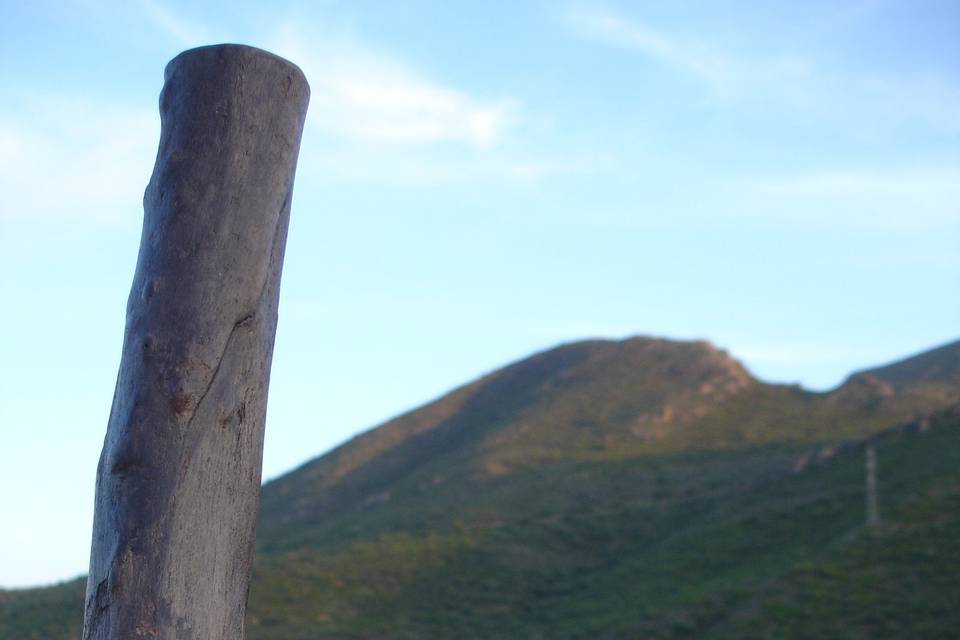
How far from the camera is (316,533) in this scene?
41469 millimetres

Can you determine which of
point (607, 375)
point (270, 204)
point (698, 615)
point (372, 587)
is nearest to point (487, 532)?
point (372, 587)

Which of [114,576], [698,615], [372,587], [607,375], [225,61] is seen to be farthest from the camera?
[607,375]

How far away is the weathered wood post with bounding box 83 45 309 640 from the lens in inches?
91.3

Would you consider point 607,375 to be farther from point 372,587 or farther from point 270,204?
point 270,204

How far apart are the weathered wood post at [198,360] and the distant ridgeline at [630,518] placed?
17.8 metres

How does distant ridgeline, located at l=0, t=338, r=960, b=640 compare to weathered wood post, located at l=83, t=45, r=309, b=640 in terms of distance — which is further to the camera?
distant ridgeline, located at l=0, t=338, r=960, b=640

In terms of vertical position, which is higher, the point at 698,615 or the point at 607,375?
the point at 607,375

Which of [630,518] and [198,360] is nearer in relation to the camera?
[198,360]

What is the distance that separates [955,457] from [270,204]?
29.6 m

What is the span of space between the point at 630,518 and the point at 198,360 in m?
33.4

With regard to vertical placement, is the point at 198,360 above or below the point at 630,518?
above

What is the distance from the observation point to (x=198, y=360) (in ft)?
7.91

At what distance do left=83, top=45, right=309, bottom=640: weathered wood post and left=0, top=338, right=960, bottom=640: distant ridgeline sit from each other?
58.3ft

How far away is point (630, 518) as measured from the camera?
114 feet
